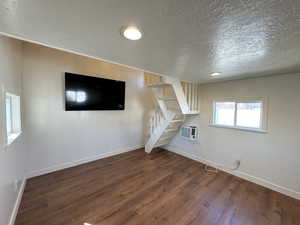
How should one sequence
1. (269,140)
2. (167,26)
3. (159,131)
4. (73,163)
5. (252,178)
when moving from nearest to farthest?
(167,26) → (269,140) → (252,178) → (73,163) → (159,131)

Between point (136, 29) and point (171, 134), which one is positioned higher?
point (136, 29)

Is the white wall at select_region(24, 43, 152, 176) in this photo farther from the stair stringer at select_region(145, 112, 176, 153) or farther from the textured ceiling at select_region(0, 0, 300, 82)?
the textured ceiling at select_region(0, 0, 300, 82)

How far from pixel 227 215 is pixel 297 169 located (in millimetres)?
1373

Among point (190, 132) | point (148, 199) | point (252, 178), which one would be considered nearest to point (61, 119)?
point (148, 199)

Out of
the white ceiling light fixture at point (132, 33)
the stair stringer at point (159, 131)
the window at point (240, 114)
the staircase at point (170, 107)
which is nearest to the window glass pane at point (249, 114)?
the window at point (240, 114)

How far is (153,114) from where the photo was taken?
3689 mm

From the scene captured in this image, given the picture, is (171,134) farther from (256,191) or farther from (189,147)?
(256,191)

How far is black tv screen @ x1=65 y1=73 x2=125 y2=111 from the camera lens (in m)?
2.58

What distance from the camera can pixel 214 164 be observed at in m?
2.96

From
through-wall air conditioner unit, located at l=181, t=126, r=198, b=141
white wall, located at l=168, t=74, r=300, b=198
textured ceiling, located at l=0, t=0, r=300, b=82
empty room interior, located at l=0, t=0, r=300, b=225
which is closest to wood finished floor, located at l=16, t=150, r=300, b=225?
empty room interior, located at l=0, t=0, r=300, b=225

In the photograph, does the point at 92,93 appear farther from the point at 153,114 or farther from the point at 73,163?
the point at 153,114

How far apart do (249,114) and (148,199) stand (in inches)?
92.6

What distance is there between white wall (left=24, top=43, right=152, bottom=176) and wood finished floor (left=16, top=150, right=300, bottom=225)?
13.6 inches

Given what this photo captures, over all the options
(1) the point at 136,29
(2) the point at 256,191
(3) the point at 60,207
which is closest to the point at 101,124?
(3) the point at 60,207
